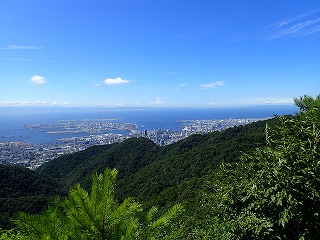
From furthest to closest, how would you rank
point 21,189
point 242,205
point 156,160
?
1. point 156,160
2. point 21,189
3. point 242,205

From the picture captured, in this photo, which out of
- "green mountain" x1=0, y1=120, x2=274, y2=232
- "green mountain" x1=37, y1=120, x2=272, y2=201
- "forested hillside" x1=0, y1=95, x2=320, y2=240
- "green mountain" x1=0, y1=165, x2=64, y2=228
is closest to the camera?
"forested hillside" x1=0, y1=95, x2=320, y2=240

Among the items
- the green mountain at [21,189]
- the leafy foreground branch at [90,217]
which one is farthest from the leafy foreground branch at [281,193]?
the green mountain at [21,189]

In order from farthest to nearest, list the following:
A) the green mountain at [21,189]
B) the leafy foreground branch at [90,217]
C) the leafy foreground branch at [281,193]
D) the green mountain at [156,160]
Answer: the green mountain at [156,160] < the green mountain at [21,189] < the leafy foreground branch at [281,193] < the leafy foreground branch at [90,217]

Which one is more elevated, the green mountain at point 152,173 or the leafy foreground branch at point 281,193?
the leafy foreground branch at point 281,193

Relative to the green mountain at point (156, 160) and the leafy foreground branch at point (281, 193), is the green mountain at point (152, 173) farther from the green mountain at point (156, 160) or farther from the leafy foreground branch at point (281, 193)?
the leafy foreground branch at point (281, 193)

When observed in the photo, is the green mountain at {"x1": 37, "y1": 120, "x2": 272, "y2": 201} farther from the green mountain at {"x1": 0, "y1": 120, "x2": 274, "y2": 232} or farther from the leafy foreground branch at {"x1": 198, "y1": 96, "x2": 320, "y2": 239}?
the leafy foreground branch at {"x1": 198, "y1": 96, "x2": 320, "y2": 239}

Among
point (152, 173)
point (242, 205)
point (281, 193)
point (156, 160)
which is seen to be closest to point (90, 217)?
point (281, 193)

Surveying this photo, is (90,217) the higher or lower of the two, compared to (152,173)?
higher

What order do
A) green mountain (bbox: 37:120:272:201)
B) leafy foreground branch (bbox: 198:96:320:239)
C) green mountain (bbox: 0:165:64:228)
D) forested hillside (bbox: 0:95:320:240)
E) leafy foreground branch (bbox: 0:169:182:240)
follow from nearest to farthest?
leafy foreground branch (bbox: 0:169:182:240) → forested hillside (bbox: 0:95:320:240) → leafy foreground branch (bbox: 198:96:320:239) → green mountain (bbox: 0:165:64:228) → green mountain (bbox: 37:120:272:201)

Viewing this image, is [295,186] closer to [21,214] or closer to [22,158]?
[21,214]

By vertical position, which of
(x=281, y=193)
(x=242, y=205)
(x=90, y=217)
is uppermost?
(x=90, y=217)

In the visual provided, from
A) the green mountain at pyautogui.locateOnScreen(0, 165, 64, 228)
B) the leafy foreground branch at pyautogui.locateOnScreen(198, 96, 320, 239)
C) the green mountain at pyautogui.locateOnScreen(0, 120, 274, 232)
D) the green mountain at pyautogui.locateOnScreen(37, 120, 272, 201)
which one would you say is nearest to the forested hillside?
the leafy foreground branch at pyautogui.locateOnScreen(198, 96, 320, 239)

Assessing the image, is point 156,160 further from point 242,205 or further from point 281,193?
point 281,193
